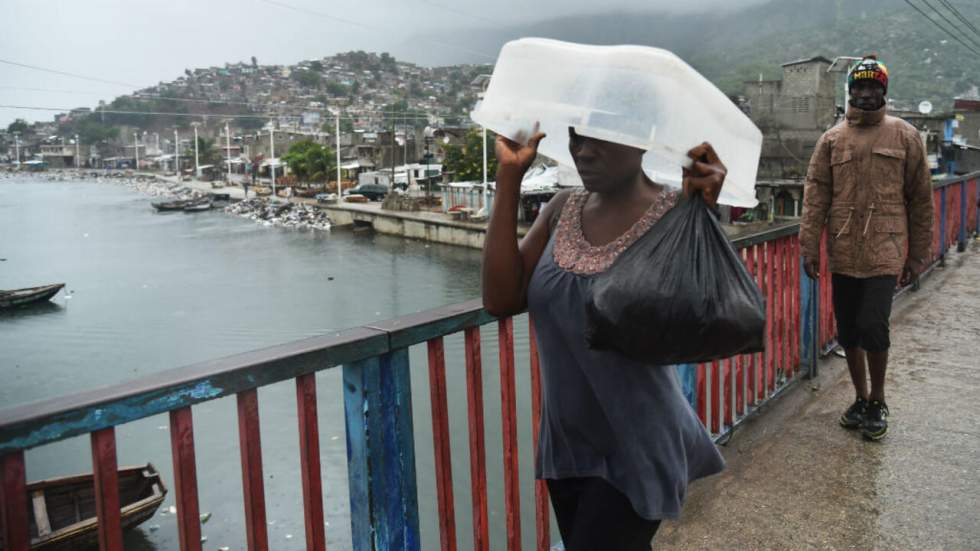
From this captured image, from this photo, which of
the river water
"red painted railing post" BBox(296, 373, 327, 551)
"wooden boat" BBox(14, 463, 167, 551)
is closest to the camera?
"red painted railing post" BBox(296, 373, 327, 551)

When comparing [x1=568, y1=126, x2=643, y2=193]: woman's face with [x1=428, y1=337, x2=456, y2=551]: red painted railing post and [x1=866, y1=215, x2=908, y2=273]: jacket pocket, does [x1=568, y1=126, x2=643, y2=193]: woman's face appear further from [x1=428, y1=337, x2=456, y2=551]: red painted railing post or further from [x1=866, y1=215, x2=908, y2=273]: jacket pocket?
[x1=866, y1=215, x2=908, y2=273]: jacket pocket

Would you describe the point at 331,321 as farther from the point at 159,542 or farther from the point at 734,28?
the point at 734,28

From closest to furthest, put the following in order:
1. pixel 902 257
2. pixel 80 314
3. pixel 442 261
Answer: pixel 902 257, pixel 80 314, pixel 442 261

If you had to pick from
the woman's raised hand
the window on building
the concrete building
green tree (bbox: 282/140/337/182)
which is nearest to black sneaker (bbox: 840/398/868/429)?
the woman's raised hand

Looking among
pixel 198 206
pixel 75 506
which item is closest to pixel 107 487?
pixel 75 506

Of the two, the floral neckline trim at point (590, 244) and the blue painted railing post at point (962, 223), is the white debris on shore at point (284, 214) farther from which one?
the floral neckline trim at point (590, 244)

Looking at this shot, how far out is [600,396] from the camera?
138 centimetres

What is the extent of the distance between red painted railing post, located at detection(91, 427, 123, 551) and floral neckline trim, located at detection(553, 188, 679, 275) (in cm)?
A: 83

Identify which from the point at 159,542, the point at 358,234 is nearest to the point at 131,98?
the point at 358,234

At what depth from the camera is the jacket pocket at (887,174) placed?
301 centimetres

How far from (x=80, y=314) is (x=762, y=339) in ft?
101

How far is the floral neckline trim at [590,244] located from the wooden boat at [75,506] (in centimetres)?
617

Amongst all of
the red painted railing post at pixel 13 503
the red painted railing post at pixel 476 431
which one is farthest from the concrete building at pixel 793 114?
the red painted railing post at pixel 13 503

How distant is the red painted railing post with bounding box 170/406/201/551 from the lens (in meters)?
1.30
